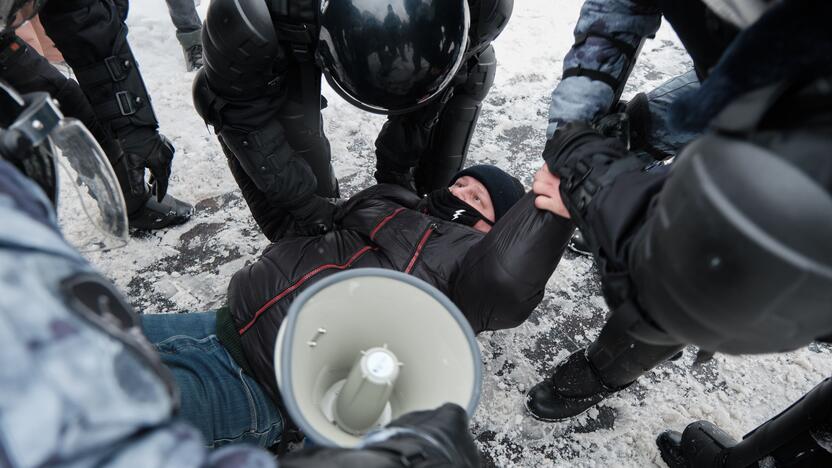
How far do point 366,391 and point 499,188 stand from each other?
1.00 metres

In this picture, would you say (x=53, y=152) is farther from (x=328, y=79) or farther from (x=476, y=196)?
(x=476, y=196)

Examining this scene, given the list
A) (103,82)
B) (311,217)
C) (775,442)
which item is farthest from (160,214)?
(775,442)

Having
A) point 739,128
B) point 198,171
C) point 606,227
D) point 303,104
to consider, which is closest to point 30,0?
point 303,104

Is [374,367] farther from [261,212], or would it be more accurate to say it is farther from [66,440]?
[261,212]

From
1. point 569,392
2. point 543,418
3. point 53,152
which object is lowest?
point 543,418

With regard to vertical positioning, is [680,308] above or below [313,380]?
above

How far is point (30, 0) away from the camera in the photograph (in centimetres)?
138

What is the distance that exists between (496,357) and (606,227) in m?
1.07

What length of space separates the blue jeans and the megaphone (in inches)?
12.1

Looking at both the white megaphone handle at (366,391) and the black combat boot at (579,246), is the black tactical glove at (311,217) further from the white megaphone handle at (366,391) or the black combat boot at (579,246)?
the black combat boot at (579,246)

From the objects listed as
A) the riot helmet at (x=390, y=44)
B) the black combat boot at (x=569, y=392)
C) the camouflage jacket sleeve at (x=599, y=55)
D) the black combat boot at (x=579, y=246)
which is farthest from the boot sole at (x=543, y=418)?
the riot helmet at (x=390, y=44)

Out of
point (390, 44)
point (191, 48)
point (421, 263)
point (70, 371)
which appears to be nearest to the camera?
point (70, 371)

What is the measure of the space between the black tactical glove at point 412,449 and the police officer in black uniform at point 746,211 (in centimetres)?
36

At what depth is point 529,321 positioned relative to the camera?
1.99 m
